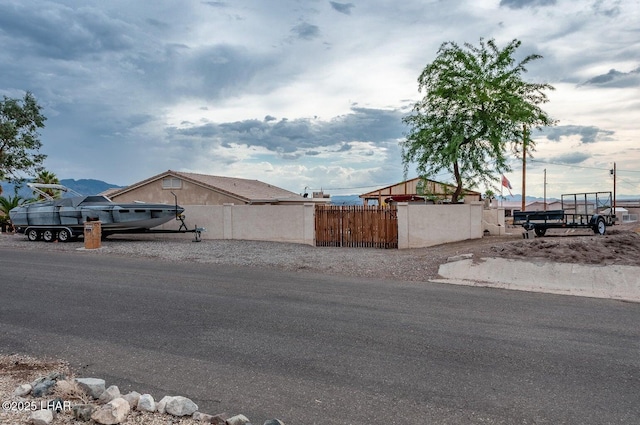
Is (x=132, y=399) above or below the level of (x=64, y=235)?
below

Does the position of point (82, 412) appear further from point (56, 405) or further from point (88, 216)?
point (88, 216)

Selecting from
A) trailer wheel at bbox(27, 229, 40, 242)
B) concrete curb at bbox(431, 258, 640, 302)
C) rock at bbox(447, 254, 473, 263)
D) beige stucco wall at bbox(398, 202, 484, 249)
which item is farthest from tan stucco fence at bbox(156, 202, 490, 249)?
concrete curb at bbox(431, 258, 640, 302)

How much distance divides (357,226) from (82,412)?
1616cm

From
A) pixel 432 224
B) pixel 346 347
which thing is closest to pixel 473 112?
pixel 432 224

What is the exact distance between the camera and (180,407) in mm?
4180

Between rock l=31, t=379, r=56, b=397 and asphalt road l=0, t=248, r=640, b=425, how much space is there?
62 centimetres

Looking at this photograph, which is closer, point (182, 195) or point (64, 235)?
point (64, 235)

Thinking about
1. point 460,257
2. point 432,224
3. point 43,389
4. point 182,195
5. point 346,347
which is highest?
point 182,195

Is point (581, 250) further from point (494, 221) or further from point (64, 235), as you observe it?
point (64, 235)

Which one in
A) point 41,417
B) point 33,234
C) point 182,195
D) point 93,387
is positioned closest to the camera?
point 41,417

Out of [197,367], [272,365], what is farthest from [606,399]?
[197,367]

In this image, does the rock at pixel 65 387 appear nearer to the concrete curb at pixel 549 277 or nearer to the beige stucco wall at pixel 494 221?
the concrete curb at pixel 549 277

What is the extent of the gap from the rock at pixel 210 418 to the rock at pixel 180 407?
8cm

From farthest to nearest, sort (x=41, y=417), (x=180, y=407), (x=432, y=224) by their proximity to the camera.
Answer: (x=432, y=224) < (x=180, y=407) < (x=41, y=417)
